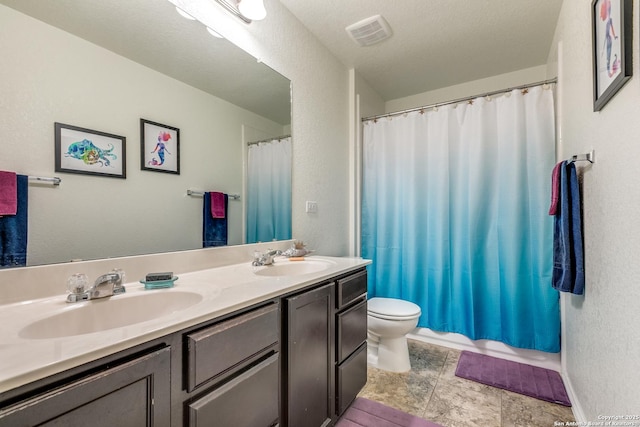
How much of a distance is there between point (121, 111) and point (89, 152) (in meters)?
0.20

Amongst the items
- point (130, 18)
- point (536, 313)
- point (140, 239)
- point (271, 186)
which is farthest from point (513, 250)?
point (130, 18)

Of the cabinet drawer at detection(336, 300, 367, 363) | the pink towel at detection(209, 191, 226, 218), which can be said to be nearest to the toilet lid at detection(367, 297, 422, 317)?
the cabinet drawer at detection(336, 300, 367, 363)

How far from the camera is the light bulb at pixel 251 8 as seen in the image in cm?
141

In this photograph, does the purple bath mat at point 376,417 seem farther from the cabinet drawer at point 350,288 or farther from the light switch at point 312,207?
the light switch at point 312,207

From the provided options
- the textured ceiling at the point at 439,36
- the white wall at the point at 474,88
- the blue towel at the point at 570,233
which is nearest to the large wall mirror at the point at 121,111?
the textured ceiling at the point at 439,36

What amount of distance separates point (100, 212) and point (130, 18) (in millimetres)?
782

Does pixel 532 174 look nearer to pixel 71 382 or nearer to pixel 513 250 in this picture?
pixel 513 250

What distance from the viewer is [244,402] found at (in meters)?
0.86

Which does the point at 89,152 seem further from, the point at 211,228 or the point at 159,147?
the point at 211,228

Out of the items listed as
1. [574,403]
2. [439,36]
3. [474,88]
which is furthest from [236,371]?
[474,88]

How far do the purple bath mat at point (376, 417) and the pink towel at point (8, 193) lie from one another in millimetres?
1606

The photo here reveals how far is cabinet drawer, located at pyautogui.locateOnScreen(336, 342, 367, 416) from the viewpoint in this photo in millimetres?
1377

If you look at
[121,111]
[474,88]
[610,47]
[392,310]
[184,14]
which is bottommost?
[392,310]

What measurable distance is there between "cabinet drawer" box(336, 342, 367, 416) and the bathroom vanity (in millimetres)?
10
